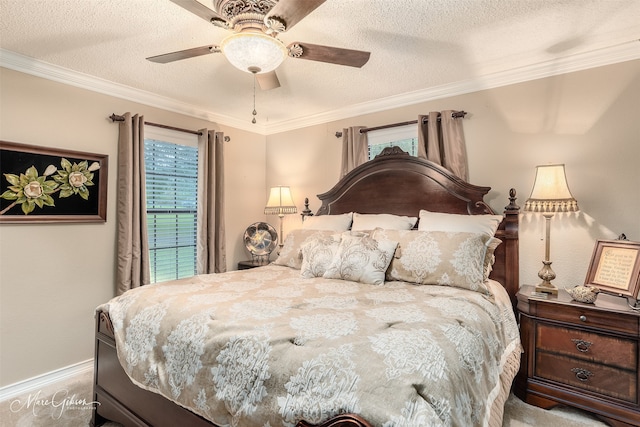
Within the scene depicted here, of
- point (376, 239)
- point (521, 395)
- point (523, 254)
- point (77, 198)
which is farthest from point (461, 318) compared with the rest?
point (77, 198)

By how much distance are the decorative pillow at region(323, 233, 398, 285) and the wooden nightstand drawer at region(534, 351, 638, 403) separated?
1220 millimetres

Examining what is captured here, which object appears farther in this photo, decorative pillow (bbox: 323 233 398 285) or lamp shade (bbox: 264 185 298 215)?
lamp shade (bbox: 264 185 298 215)

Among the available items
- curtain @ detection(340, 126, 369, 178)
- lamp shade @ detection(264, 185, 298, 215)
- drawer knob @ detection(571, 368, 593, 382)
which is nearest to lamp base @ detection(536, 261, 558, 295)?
drawer knob @ detection(571, 368, 593, 382)

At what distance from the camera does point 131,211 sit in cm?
312

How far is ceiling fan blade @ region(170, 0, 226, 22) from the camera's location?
151 centimetres

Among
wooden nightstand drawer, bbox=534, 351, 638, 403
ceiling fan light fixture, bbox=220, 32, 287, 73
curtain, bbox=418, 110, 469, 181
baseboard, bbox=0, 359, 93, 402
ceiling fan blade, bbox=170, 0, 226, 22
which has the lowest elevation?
baseboard, bbox=0, 359, 93, 402

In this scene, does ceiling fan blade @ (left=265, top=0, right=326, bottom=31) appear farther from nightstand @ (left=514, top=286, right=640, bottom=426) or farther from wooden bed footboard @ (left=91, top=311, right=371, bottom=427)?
nightstand @ (left=514, top=286, right=640, bottom=426)

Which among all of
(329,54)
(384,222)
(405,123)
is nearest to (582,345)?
(384,222)

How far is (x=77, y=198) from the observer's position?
114 inches

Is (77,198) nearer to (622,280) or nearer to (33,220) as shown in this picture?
(33,220)

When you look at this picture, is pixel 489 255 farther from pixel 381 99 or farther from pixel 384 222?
pixel 381 99

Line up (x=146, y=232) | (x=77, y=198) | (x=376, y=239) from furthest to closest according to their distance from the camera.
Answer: (x=146, y=232)
(x=77, y=198)
(x=376, y=239)

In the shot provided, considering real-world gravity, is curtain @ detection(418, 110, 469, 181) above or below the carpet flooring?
above

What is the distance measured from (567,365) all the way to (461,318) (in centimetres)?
122
